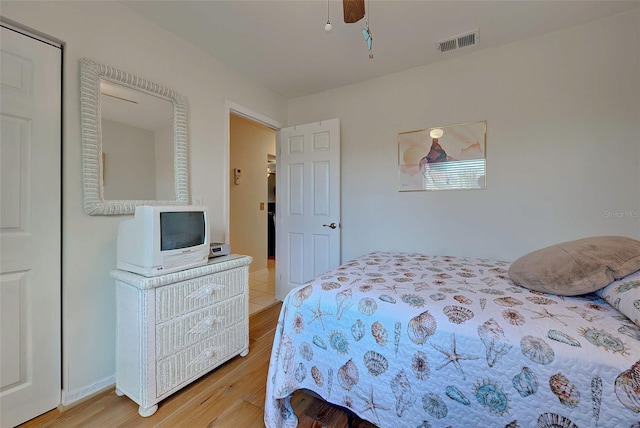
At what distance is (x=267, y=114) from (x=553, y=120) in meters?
2.63

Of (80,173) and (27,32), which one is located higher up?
(27,32)

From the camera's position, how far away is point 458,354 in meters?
0.94

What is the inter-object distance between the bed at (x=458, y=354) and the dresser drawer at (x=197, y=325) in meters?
0.66

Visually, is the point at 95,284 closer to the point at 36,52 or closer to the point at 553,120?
the point at 36,52

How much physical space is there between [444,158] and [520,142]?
577 millimetres

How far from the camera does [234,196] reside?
13.1 feet

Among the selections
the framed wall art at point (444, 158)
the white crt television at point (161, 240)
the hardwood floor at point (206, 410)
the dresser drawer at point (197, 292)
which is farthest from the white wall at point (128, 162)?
the framed wall art at point (444, 158)

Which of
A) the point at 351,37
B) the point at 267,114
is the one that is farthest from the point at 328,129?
the point at 351,37

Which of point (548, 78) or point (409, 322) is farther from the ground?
point (548, 78)

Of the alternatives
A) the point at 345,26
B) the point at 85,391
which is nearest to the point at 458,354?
the point at 85,391

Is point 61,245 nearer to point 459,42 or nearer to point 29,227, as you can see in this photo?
point 29,227

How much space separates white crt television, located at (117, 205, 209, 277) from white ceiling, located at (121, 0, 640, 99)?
54.7 inches

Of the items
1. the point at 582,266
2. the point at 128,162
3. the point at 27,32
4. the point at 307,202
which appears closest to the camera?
the point at 582,266

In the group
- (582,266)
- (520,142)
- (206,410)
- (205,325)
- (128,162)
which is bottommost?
(206,410)
